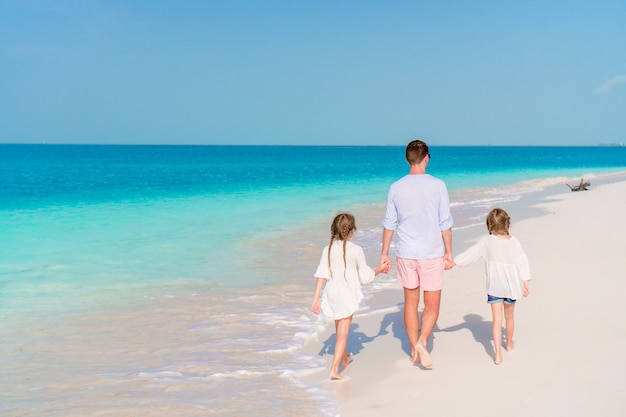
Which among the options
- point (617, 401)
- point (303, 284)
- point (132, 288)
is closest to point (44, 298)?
point (132, 288)

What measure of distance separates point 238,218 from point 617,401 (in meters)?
15.8

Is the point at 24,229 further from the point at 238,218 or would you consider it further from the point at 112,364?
the point at 112,364

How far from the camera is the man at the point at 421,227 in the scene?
495 centimetres

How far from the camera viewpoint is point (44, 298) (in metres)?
8.84

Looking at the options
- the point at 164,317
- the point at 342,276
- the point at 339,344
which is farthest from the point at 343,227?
the point at 164,317

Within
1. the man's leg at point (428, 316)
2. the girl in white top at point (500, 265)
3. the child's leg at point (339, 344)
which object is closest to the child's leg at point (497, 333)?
the girl in white top at point (500, 265)

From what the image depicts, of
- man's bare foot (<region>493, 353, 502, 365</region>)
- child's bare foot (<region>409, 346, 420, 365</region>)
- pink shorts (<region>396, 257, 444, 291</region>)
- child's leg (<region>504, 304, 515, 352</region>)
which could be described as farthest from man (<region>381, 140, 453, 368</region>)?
child's leg (<region>504, 304, 515, 352</region>)

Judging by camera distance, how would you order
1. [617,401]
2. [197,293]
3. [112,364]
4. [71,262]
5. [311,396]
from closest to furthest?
1. [617,401]
2. [311,396]
3. [112,364]
4. [197,293]
5. [71,262]

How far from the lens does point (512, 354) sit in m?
5.19

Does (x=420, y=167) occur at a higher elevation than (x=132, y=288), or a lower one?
higher

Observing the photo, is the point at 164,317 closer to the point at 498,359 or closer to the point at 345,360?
the point at 345,360

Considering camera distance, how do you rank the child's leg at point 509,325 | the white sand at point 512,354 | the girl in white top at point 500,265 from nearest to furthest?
the white sand at point 512,354 < the girl in white top at point 500,265 < the child's leg at point 509,325

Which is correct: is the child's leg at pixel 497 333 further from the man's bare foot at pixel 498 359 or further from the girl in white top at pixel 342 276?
the girl in white top at pixel 342 276

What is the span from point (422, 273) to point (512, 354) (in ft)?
3.64
